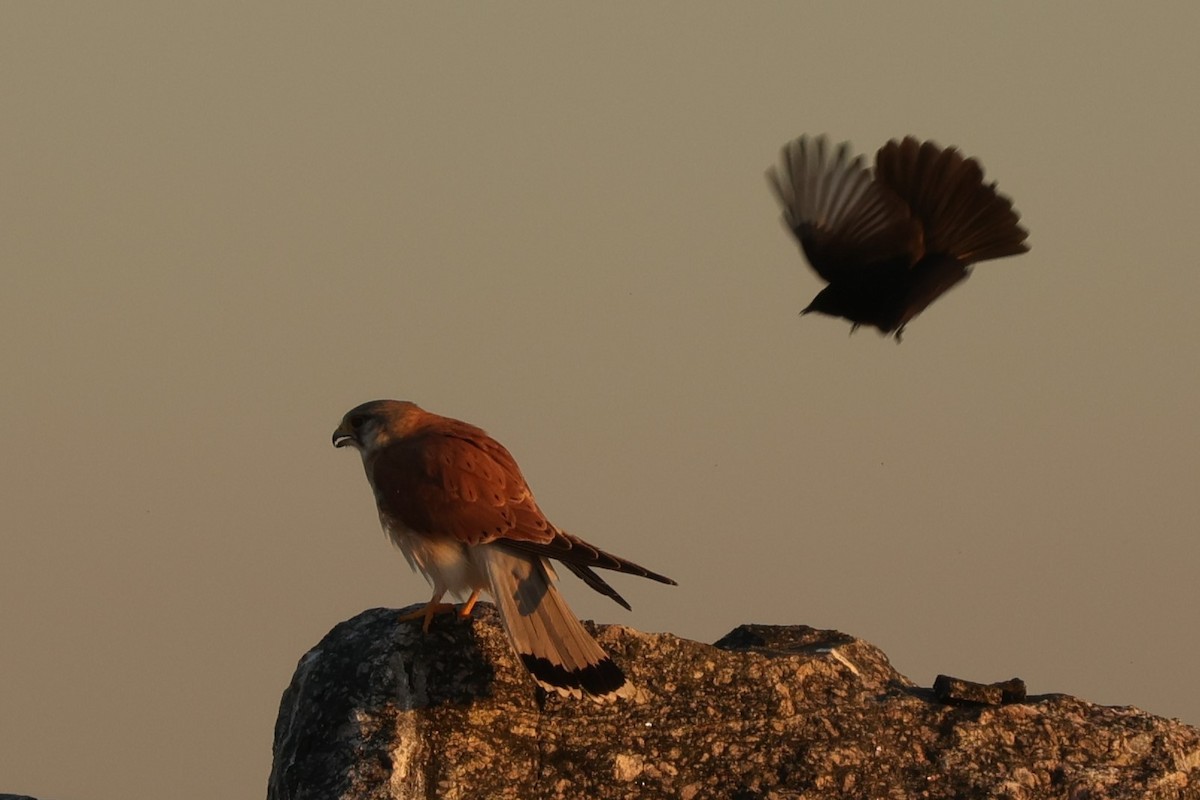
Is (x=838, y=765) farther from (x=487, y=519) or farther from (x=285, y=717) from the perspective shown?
(x=285, y=717)

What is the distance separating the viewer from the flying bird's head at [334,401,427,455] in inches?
207

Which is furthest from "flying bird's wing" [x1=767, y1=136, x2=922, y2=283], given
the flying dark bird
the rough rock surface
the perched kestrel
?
the rough rock surface

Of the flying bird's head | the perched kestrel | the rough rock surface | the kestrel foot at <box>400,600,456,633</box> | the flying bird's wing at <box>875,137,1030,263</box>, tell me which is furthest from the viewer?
the flying bird's wing at <box>875,137,1030,263</box>

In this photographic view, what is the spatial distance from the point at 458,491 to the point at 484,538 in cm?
22

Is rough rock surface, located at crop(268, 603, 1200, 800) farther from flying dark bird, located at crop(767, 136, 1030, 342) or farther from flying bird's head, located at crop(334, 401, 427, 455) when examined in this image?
flying dark bird, located at crop(767, 136, 1030, 342)

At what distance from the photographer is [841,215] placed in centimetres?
609

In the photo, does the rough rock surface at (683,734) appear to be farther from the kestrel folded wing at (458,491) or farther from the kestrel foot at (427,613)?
the kestrel folded wing at (458,491)

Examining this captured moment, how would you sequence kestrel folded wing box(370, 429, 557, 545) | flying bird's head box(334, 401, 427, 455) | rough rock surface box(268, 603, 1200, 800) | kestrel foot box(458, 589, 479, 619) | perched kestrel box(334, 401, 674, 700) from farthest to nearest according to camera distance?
1. flying bird's head box(334, 401, 427, 455)
2. kestrel folded wing box(370, 429, 557, 545)
3. kestrel foot box(458, 589, 479, 619)
4. perched kestrel box(334, 401, 674, 700)
5. rough rock surface box(268, 603, 1200, 800)

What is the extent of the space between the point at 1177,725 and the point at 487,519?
2.29 m

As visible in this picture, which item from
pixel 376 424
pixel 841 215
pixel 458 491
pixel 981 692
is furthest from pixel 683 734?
pixel 841 215

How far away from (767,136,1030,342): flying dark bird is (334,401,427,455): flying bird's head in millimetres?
1988

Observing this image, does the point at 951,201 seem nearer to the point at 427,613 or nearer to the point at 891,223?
the point at 891,223

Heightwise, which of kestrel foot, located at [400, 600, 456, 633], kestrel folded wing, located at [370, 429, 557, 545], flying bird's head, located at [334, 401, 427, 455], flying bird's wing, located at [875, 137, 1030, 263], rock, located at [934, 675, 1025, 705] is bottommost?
rock, located at [934, 675, 1025, 705]

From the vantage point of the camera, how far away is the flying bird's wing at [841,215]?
19.8 ft
